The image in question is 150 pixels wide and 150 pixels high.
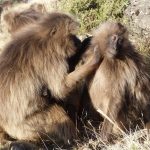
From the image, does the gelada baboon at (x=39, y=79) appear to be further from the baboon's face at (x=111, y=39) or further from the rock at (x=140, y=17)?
the rock at (x=140, y=17)

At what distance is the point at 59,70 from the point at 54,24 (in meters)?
0.47

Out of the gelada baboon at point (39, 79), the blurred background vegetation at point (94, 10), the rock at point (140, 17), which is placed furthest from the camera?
the blurred background vegetation at point (94, 10)

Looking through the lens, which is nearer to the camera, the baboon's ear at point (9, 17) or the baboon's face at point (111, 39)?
the baboon's face at point (111, 39)

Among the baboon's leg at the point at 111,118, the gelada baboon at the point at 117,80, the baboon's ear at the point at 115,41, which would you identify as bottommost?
the baboon's leg at the point at 111,118

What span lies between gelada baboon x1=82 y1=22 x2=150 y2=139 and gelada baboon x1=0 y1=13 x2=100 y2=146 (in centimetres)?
14

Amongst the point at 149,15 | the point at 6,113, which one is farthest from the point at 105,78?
the point at 149,15

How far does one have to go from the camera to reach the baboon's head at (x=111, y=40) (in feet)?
15.8

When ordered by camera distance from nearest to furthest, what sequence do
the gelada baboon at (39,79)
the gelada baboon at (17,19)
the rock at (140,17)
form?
the gelada baboon at (39,79) → the gelada baboon at (17,19) → the rock at (140,17)

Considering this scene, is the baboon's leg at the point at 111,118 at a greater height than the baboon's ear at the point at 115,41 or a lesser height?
lesser

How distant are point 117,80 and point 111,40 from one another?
37cm

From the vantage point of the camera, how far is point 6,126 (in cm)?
513

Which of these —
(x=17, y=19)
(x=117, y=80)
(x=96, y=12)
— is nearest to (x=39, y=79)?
(x=117, y=80)

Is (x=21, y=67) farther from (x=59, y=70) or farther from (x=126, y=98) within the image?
(x=126, y=98)

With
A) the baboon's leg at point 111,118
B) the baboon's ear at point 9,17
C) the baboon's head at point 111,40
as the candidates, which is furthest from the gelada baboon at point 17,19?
the baboon's leg at point 111,118
